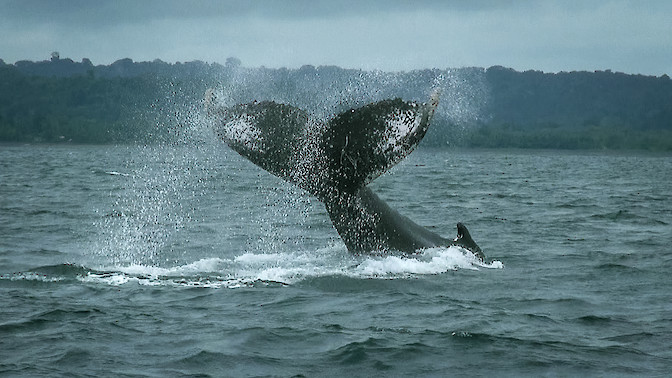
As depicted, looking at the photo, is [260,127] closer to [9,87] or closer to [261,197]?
[261,197]

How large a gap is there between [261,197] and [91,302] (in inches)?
610

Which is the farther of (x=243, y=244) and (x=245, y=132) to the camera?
(x=243, y=244)

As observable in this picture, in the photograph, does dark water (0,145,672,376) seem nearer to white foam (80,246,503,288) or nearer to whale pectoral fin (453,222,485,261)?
white foam (80,246,503,288)

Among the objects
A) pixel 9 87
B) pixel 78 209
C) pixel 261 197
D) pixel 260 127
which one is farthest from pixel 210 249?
pixel 9 87

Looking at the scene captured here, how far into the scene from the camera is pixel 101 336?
7.46 m

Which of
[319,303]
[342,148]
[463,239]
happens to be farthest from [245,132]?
[463,239]

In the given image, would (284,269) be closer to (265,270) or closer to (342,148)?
(265,270)

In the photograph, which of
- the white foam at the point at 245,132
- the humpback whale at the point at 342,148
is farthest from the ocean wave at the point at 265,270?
the white foam at the point at 245,132

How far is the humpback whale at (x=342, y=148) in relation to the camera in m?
8.45

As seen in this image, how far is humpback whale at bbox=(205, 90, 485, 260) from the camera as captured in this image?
8.45 meters

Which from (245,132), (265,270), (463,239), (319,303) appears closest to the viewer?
(319,303)

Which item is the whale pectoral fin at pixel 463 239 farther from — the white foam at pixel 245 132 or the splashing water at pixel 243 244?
the white foam at pixel 245 132

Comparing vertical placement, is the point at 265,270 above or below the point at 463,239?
below

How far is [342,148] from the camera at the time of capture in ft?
28.7
